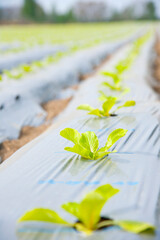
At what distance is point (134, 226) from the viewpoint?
0.86m

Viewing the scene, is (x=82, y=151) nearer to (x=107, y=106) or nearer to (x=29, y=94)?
(x=107, y=106)

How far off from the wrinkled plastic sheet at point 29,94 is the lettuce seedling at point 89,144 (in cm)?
103

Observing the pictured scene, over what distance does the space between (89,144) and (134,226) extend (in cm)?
64

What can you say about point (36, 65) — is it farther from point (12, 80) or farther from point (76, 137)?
point (76, 137)

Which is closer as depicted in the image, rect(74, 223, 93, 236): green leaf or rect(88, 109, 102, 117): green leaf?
rect(74, 223, 93, 236): green leaf

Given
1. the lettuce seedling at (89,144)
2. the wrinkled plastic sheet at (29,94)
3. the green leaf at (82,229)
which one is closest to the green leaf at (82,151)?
the lettuce seedling at (89,144)

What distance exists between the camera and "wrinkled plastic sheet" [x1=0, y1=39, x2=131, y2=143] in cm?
255

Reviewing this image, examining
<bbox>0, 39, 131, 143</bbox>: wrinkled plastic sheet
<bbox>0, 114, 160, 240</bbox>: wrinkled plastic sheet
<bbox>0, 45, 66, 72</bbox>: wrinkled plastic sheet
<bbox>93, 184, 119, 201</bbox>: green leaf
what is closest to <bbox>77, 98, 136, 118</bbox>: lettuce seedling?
<bbox>0, 114, 160, 240</bbox>: wrinkled plastic sheet

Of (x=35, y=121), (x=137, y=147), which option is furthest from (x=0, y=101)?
(x=137, y=147)

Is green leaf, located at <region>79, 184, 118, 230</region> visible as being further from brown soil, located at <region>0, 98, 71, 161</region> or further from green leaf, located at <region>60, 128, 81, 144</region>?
brown soil, located at <region>0, 98, 71, 161</region>

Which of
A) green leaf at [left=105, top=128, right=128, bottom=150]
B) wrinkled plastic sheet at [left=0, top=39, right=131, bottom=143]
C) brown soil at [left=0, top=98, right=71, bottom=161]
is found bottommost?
brown soil at [left=0, top=98, right=71, bottom=161]

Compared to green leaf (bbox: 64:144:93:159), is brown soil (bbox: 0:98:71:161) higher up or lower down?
lower down

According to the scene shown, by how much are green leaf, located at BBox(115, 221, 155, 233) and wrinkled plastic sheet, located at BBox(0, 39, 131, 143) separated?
1.65 meters

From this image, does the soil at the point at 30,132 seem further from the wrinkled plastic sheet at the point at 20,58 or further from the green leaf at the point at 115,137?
the wrinkled plastic sheet at the point at 20,58
